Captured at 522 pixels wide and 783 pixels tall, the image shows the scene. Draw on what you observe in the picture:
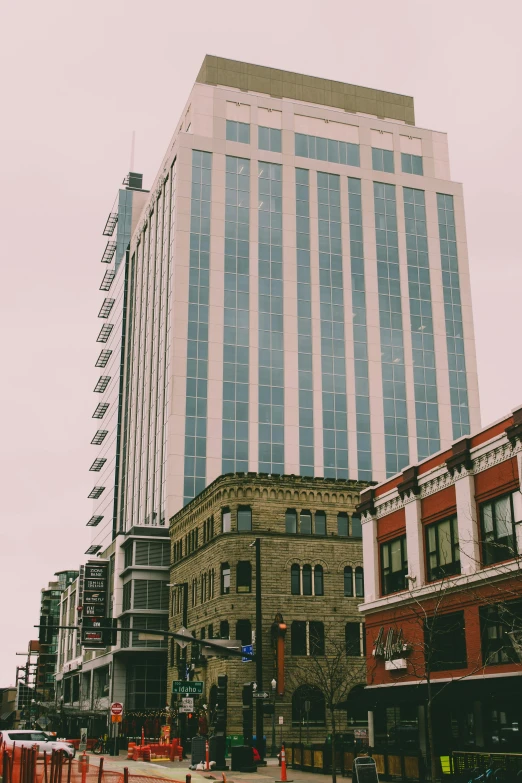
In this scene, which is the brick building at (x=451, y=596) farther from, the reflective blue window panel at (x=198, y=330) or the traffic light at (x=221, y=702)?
the reflective blue window panel at (x=198, y=330)

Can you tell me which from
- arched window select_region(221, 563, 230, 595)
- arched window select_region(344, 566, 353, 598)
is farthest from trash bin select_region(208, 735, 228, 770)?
arched window select_region(344, 566, 353, 598)

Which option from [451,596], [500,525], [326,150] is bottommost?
[451,596]

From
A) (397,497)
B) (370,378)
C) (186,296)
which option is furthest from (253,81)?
(397,497)

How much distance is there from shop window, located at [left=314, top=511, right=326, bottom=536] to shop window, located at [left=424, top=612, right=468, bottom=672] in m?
21.9

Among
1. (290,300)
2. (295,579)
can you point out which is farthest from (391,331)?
(295,579)

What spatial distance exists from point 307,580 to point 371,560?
1554 centimetres

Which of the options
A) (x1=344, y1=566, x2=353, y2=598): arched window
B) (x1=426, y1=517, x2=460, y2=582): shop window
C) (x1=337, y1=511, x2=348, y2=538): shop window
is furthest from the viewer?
(x1=337, y1=511, x2=348, y2=538): shop window

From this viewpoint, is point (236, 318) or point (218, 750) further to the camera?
point (236, 318)

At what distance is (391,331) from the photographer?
9750cm

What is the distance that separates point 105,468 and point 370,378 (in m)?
44.0

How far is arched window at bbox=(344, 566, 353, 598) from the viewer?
187 ft

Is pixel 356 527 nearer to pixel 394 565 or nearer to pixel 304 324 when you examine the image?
pixel 394 565

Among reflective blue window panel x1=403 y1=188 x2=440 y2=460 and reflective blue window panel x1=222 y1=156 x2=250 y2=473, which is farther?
reflective blue window panel x1=403 y1=188 x2=440 y2=460

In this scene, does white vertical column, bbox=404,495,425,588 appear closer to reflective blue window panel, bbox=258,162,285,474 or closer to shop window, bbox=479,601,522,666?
shop window, bbox=479,601,522,666
